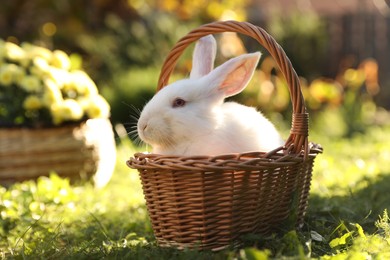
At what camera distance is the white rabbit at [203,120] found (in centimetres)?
249

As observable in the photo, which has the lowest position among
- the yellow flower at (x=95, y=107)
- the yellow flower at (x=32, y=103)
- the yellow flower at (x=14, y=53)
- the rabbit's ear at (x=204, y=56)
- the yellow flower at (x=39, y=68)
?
the yellow flower at (x=95, y=107)

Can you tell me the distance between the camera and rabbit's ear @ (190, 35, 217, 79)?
2828 millimetres

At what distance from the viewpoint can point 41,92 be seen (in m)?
4.28

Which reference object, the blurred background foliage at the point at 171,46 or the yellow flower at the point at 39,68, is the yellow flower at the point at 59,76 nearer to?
the yellow flower at the point at 39,68

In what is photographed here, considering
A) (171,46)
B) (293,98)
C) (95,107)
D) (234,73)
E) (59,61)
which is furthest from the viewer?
(171,46)

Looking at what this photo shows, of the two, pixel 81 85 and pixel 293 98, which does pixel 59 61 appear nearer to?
pixel 81 85

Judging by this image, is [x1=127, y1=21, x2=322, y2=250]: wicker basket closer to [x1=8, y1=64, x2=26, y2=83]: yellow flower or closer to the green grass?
the green grass

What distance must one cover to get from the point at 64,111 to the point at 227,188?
6.90 ft

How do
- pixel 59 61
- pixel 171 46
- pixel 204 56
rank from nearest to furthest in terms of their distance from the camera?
pixel 204 56 → pixel 59 61 → pixel 171 46

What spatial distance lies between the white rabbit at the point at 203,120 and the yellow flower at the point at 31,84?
189cm

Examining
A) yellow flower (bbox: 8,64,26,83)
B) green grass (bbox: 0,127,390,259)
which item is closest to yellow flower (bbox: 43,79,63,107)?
yellow flower (bbox: 8,64,26,83)

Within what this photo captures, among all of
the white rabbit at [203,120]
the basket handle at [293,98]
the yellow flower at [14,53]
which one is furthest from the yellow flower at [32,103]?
the basket handle at [293,98]

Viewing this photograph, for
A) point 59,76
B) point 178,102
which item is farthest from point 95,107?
point 178,102

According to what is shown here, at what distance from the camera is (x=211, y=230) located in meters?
2.43
